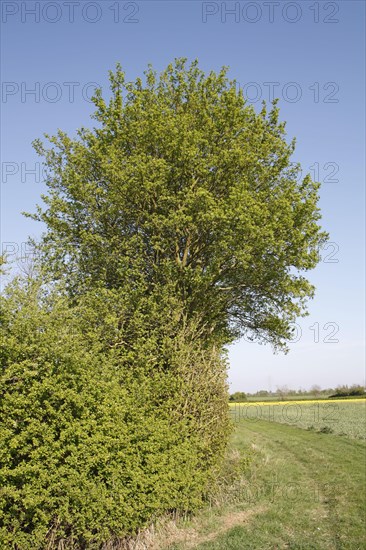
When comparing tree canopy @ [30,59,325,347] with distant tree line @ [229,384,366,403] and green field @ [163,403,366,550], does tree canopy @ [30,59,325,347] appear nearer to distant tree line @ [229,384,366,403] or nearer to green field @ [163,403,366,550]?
green field @ [163,403,366,550]

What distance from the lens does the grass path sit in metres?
11.4

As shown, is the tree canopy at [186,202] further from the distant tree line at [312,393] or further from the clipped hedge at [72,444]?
the distant tree line at [312,393]

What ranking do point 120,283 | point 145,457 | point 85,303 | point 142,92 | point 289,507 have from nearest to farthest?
point 145,457, point 289,507, point 85,303, point 120,283, point 142,92

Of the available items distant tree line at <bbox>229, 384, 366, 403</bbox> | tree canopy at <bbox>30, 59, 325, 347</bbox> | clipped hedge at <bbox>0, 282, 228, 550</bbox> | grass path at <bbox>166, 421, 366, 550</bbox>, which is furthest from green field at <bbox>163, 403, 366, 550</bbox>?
distant tree line at <bbox>229, 384, 366, 403</bbox>

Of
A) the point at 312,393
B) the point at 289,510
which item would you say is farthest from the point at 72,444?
the point at 312,393

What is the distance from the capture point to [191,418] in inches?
586

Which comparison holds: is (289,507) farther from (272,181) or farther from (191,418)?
(272,181)

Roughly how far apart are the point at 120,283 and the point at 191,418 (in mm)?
5862

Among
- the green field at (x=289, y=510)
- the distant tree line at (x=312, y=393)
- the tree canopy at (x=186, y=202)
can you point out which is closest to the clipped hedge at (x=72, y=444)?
the green field at (x=289, y=510)

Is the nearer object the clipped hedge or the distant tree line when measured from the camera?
the clipped hedge

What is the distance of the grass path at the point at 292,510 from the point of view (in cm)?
1140

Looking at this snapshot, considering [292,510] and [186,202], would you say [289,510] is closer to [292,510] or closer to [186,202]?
[292,510]

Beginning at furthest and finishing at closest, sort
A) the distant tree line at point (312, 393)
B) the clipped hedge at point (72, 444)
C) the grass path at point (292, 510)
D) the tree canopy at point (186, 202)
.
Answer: the distant tree line at point (312, 393) → the tree canopy at point (186, 202) → the grass path at point (292, 510) → the clipped hedge at point (72, 444)

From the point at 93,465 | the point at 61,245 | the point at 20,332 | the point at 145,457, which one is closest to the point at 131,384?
the point at 145,457
